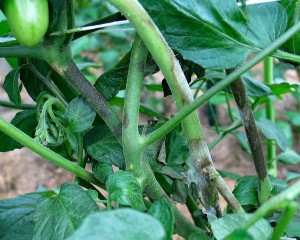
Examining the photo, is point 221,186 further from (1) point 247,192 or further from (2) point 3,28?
(2) point 3,28

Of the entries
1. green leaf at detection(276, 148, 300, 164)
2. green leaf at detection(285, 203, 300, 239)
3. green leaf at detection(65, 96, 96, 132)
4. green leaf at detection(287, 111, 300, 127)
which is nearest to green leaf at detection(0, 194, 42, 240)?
green leaf at detection(65, 96, 96, 132)

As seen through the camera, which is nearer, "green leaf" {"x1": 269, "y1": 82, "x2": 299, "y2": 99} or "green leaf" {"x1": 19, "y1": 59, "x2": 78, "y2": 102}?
"green leaf" {"x1": 19, "y1": 59, "x2": 78, "y2": 102}

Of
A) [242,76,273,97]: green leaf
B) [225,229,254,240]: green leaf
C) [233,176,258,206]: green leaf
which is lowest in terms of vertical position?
[233,176,258,206]: green leaf

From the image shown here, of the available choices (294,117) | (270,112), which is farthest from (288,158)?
(294,117)

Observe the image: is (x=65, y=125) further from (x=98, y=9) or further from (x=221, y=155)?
(x=98, y=9)

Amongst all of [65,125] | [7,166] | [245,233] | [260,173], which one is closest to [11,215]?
[65,125]

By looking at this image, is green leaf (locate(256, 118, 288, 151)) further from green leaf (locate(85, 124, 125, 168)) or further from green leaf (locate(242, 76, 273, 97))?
green leaf (locate(85, 124, 125, 168))
